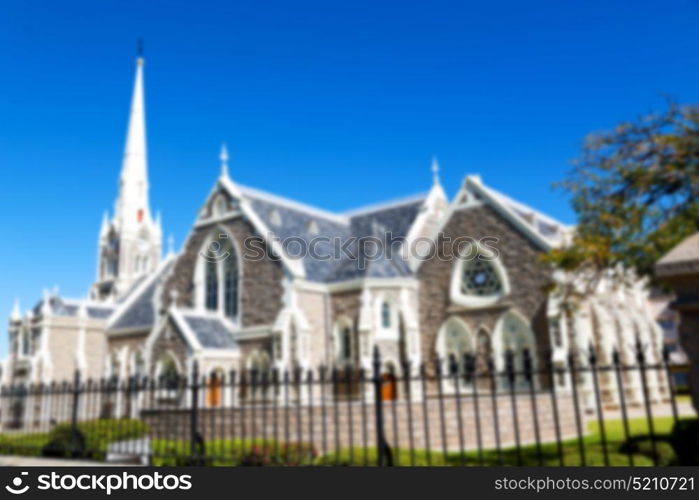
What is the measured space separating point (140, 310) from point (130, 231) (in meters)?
25.4

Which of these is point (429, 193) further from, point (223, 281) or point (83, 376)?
point (83, 376)

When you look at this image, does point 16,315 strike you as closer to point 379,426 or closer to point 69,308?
point 69,308

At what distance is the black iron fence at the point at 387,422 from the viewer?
7.57m

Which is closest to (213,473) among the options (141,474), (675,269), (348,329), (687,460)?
(141,474)

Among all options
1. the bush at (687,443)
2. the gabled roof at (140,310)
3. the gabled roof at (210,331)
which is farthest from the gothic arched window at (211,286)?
the bush at (687,443)

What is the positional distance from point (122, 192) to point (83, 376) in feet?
96.5

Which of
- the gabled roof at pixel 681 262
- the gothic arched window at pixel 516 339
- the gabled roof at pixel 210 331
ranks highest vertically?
the gabled roof at pixel 210 331

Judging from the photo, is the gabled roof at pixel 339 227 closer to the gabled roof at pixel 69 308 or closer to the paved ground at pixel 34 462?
the gabled roof at pixel 69 308

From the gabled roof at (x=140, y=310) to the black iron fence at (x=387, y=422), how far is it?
1015 cm

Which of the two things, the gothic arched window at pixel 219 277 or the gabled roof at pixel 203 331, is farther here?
the gothic arched window at pixel 219 277

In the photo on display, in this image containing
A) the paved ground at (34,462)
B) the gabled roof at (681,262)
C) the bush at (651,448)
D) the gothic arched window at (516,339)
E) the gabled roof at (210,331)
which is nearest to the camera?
the gabled roof at (681,262)

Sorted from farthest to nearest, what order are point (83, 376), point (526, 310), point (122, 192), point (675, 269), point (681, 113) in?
point (122, 192) → point (83, 376) → point (526, 310) → point (681, 113) → point (675, 269)

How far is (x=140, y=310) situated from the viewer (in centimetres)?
3516

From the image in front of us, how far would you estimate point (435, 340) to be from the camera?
26438 millimetres
